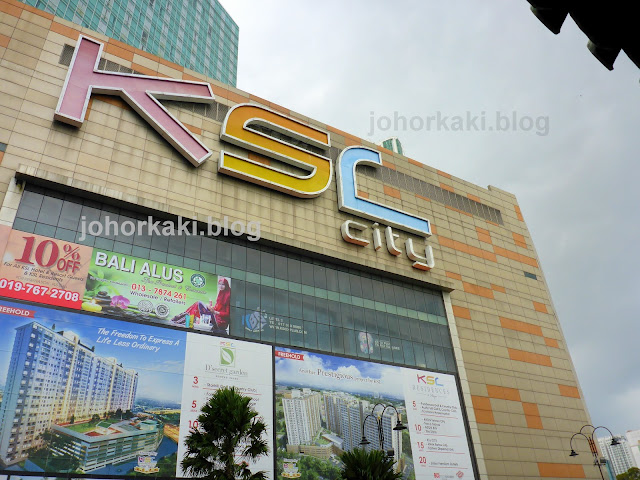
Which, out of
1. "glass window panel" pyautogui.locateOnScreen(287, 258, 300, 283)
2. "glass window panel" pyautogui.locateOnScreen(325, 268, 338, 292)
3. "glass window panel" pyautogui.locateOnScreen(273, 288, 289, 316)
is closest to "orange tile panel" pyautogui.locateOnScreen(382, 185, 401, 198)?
"glass window panel" pyautogui.locateOnScreen(325, 268, 338, 292)

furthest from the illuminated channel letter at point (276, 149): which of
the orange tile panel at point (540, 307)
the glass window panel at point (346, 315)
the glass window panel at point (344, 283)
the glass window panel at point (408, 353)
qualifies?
the orange tile panel at point (540, 307)

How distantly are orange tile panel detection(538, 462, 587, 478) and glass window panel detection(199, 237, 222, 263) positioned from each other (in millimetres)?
29380

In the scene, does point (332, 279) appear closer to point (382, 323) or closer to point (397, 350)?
point (382, 323)

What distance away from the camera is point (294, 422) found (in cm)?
2886

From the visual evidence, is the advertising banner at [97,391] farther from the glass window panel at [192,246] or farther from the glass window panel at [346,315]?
the glass window panel at [346,315]

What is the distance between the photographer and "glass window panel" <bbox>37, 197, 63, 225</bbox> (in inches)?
1050

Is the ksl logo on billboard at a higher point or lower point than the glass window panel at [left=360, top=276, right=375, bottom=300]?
higher

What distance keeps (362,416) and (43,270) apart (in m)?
20.5

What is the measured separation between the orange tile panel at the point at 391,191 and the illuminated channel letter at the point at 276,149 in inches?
234

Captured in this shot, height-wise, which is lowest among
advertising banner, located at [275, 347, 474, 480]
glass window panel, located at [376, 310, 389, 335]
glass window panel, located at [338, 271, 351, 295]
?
advertising banner, located at [275, 347, 474, 480]

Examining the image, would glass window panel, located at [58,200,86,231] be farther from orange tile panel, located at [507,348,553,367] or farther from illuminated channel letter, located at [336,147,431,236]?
orange tile panel, located at [507,348,553,367]

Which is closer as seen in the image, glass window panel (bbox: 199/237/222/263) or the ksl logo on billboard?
glass window panel (bbox: 199/237/222/263)

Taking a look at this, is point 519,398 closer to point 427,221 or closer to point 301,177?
point 427,221

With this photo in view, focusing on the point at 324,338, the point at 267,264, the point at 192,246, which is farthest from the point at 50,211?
the point at 324,338
